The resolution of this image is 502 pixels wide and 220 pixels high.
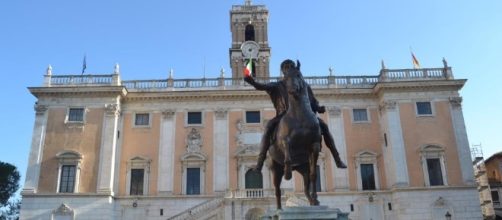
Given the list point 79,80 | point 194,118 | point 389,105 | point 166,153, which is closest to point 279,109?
point 166,153

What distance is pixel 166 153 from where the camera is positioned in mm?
33469

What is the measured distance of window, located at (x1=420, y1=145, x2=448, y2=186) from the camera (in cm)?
3219

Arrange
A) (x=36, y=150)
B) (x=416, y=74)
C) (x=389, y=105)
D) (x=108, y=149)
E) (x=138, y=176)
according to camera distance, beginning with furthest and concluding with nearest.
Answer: (x=416, y=74) → (x=389, y=105) → (x=138, y=176) → (x=36, y=150) → (x=108, y=149)

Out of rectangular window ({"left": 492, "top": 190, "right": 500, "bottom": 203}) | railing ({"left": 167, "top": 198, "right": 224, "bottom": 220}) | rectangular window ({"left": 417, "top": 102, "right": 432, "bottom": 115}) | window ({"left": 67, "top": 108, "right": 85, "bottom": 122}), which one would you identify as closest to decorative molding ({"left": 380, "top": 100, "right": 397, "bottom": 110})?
rectangular window ({"left": 417, "top": 102, "right": 432, "bottom": 115})

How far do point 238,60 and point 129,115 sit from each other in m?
14.3

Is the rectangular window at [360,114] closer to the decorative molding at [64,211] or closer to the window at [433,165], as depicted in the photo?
the window at [433,165]

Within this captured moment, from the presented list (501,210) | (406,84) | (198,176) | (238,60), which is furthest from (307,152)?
(501,210)

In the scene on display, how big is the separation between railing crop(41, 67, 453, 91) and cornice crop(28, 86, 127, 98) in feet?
2.80

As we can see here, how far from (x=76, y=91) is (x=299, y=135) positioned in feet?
95.9

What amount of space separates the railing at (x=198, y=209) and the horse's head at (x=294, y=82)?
22.2 m

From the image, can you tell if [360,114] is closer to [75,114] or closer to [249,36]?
[249,36]

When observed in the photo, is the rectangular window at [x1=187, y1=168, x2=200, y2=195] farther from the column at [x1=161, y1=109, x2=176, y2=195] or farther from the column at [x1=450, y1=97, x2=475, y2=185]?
the column at [x1=450, y1=97, x2=475, y2=185]

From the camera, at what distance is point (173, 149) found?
33.6 m

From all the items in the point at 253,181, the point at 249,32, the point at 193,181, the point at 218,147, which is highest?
the point at 249,32
